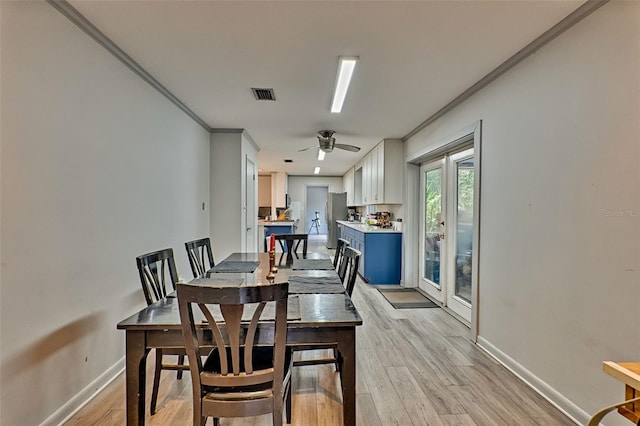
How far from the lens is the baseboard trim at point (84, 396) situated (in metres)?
1.85

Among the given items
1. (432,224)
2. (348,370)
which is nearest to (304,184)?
(432,224)

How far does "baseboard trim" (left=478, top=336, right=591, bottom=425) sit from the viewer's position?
6.28 ft

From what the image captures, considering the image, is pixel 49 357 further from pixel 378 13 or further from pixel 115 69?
pixel 378 13

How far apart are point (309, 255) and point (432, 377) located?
5.37 ft

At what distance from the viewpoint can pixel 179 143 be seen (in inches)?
144

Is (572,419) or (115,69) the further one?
(115,69)

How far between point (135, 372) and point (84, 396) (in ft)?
3.15

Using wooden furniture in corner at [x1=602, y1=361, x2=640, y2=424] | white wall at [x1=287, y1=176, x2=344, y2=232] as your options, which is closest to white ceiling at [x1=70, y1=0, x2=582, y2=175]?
wooden furniture in corner at [x1=602, y1=361, x2=640, y2=424]

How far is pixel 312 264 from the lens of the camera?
295 centimetres

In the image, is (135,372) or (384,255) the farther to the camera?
(384,255)

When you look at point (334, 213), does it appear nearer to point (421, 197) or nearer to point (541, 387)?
point (421, 197)

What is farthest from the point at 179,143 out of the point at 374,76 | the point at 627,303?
the point at 627,303

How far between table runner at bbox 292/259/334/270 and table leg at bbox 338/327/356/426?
122cm

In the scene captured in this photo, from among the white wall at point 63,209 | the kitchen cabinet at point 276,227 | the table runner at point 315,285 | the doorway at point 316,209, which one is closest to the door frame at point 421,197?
the table runner at point 315,285
